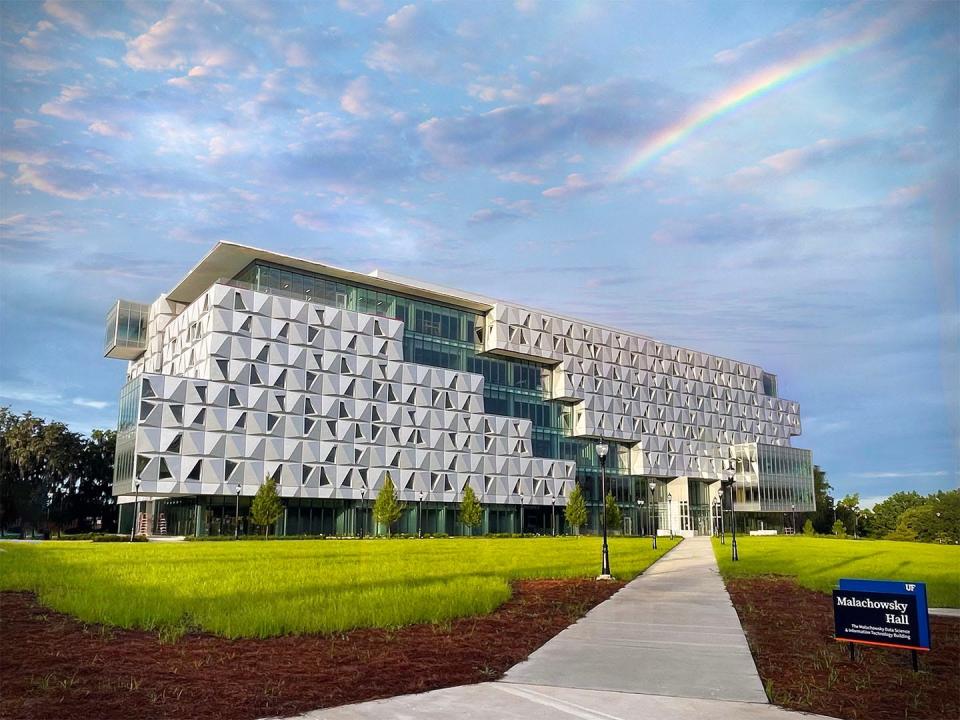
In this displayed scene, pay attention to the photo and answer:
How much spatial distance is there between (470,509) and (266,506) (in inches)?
901

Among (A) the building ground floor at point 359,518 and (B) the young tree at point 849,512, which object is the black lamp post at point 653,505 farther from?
(B) the young tree at point 849,512

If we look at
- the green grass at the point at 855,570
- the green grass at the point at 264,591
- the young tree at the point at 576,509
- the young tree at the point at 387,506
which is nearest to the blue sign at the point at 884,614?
the green grass at the point at 264,591

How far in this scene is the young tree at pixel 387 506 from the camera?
72.9 metres

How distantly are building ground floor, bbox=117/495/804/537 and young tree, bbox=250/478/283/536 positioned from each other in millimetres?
2427

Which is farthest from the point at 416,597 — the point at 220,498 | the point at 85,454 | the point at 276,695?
the point at 85,454

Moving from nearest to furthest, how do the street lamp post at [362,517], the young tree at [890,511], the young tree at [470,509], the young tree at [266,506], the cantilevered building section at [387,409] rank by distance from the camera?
the young tree at [266,506] → the cantilevered building section at [387,409] → the street lamp post at [362,517] → the young tree at [470,509] → the young tree at [890,511]

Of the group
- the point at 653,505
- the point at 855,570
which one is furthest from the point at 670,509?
the point at 855,570

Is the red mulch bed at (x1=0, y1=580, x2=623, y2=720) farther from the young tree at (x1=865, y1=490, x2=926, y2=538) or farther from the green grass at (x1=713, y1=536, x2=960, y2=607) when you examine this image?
the young tree at (x1=865, y1=490, x2=926, y2=538)

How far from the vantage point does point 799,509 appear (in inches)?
4783

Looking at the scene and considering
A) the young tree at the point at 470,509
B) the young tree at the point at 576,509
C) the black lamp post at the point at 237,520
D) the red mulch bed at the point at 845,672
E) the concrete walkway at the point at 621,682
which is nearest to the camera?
the concrete walkway at the point at 621,682

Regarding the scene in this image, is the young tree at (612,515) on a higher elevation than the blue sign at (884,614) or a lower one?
lower

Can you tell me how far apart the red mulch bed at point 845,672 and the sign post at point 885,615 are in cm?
39

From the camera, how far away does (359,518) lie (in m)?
78.1

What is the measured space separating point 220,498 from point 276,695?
66.9 m
